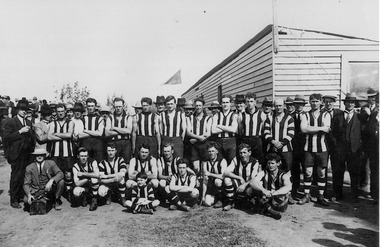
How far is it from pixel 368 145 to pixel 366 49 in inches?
152

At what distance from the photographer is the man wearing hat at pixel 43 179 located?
5.78m

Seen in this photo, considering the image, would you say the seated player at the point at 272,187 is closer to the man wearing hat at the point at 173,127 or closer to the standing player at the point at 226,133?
the standing player at the point at 226,133

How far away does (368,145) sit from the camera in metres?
5.90

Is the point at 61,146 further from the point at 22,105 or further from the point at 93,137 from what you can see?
the point at 22,105

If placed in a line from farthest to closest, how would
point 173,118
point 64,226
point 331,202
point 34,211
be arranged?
point 173,118 → point 331,202 → point 34,211 → point 64,226

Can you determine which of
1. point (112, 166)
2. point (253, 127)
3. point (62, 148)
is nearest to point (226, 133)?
point (253, 127)

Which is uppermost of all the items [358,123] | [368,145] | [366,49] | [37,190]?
[366,49]

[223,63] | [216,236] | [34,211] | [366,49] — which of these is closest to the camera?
[216,236]

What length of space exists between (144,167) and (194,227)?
1733 millimetres

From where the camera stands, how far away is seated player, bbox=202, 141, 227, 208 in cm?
592

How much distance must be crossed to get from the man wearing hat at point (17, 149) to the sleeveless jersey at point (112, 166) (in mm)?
1444

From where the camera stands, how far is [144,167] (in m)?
6.09

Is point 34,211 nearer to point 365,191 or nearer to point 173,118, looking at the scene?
point 173,118

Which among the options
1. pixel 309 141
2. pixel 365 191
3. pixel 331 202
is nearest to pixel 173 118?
pixel 309 141
